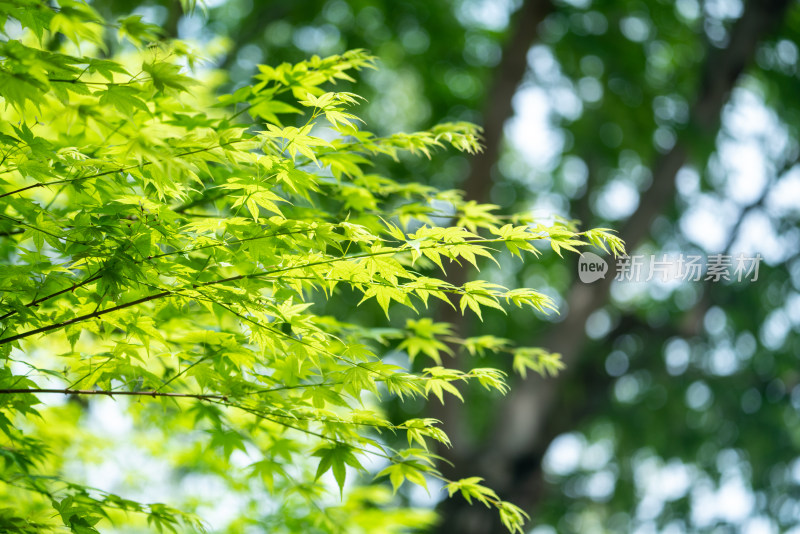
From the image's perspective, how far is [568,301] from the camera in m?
6.78

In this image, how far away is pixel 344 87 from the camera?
25.0ft

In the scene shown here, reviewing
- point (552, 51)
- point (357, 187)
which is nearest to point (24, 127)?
point (357, 187)

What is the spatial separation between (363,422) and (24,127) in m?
1.15

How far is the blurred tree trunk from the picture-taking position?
240 inches

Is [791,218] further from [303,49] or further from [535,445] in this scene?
[303,49]

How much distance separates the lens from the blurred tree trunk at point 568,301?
20.0ft

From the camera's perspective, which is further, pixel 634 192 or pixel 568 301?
pixel 634 192

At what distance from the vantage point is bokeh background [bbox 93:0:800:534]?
6.54m

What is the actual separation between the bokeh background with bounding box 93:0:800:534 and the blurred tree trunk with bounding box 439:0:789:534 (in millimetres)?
18

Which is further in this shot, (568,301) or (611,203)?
(611,203)

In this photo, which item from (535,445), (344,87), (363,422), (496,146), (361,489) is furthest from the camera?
(344,87)

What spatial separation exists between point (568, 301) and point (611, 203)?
127 inches

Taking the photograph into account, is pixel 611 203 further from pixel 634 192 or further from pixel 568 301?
pixel 568 301

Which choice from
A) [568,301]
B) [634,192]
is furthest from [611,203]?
[568,301]
